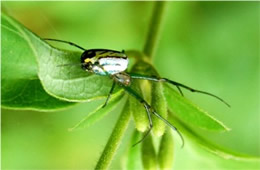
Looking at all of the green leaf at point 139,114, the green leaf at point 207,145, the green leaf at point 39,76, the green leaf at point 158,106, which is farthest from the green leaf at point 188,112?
the green leaf at point 39,76

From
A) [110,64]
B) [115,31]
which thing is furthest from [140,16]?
[110,64]

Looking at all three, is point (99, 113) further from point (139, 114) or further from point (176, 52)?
point (176, 52)

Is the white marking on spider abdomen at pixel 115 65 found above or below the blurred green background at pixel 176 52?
above

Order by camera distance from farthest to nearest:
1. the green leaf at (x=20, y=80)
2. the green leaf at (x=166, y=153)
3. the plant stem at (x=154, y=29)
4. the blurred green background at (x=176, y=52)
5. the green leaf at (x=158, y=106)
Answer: the blurred green background at (x=176, y=52)
the plant stem at (x=154, y=29)
the green leaf at (x=20, y=80)
the green leaf at (x=166, y=153)
the green leaf at (x=158, y=106)

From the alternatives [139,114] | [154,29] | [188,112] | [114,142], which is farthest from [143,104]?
[154,29]

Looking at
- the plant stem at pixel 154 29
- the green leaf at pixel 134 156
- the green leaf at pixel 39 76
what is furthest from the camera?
the plant stem at pixel 154 29

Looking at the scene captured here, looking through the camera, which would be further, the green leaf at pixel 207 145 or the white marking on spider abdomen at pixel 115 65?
the white marking on spider abdomen at pixel 115 65

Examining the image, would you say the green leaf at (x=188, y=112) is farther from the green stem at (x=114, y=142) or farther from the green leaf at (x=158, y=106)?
the green stem at (x=114, y=142)
